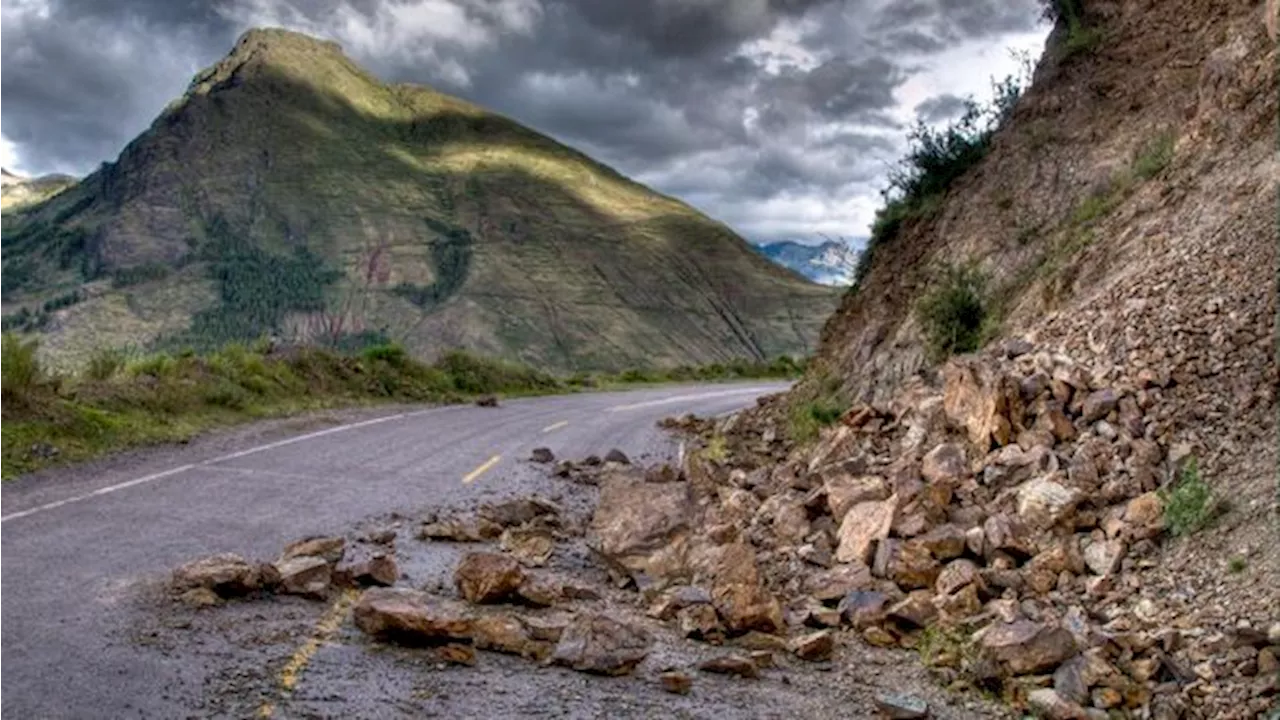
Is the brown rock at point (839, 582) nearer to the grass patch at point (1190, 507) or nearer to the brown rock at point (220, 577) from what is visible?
the grass patch at point (1190, 507)

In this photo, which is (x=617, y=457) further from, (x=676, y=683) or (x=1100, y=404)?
(x=676, y=683)

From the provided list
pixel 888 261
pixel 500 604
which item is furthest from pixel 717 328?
pixel 500 604

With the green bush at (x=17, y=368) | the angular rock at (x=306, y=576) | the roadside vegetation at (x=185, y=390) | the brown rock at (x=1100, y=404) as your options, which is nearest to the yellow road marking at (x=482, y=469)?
the roadside vegetation at (x=185, y=390)

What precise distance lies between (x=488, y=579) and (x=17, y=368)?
10.6 metres

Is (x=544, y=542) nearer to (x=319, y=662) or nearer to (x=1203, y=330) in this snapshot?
(x=319, y=662)

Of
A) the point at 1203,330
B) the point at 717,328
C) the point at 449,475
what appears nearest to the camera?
the point at 1203,330

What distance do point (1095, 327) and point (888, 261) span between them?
834cm

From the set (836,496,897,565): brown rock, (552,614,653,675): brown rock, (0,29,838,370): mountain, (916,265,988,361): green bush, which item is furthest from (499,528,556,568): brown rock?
(0,29,838,370): mountain

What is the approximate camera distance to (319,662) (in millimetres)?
6434

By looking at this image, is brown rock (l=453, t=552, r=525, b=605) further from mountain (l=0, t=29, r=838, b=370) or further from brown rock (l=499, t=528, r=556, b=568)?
mountain (l=0, t=29, r=838, b=370)

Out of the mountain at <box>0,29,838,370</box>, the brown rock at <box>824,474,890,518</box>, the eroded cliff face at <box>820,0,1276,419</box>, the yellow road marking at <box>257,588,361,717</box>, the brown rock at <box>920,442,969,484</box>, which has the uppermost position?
the mountain at <box>0,29,838,370</box>

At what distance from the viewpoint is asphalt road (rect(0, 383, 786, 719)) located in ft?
18.9

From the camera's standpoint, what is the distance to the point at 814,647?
7406mm

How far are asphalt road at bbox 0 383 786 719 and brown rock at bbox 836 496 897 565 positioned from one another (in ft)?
17.0
